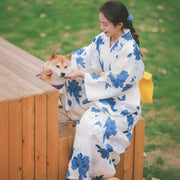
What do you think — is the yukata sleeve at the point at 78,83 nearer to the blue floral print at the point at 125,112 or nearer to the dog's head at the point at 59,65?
the dog's head at the point at 59,65

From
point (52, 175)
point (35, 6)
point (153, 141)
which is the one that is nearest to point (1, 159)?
point (52, 175)

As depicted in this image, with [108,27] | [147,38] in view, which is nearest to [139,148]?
[108,27]

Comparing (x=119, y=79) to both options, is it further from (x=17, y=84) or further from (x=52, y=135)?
(x=17, y=84)

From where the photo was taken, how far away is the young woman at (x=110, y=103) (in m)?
3.12

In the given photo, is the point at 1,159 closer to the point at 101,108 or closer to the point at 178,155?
the point at 101,108

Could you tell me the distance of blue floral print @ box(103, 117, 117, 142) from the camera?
3.13 metres

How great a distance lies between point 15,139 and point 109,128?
70cm

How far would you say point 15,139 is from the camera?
114 inches

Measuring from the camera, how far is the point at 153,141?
4531 mm

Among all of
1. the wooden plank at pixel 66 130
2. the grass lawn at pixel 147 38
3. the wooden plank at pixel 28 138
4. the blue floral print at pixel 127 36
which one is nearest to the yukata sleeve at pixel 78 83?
the wooden plank at pixel 66 130

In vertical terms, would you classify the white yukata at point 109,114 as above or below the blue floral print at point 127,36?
below

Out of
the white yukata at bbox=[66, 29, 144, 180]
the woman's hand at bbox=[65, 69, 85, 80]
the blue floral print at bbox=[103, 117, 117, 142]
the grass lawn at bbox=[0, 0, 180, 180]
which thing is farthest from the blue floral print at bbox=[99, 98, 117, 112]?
the grass lawn at bbox=[0, 0, 180, 180]

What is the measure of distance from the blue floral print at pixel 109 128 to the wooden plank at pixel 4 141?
0.73 m

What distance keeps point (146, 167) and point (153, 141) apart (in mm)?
508
